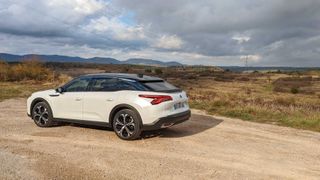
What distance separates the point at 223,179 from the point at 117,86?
4099 millimetres

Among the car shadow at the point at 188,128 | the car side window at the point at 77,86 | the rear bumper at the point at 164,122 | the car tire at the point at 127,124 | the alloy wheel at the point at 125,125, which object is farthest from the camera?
the car side window at the point at 77,86

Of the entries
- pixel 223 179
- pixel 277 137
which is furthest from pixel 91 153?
pixel 277 137

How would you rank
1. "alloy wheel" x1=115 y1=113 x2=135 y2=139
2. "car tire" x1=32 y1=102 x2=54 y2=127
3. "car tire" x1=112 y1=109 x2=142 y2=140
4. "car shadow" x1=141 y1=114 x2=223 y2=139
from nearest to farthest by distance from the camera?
1. "car tire" x1=112 y1=109 x2=142 y2=140
2. "alloy wheel" x1=115 y1=113 x2=135 y2=139
3. "car shadow" x1=141 y1=114 x2=223 y2=139
4. "car tire" x1=32 y1=102 x2=54 y2=127

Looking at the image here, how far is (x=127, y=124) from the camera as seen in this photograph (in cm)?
940

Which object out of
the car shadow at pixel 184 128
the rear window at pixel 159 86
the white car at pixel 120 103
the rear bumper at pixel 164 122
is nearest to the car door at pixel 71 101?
the white car at pixel 120 103

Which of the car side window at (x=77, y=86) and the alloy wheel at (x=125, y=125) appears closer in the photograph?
the alloy wheel at (x=125, y=125)

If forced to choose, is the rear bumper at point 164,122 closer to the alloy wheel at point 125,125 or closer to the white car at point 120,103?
the white car at point 120,103

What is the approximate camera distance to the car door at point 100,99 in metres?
9.68

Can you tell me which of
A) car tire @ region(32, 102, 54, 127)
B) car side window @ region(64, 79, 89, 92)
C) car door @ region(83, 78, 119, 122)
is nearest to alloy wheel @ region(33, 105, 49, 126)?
car tire @ region(32, 102, 54, 127)

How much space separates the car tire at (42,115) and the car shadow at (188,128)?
9.12 feet

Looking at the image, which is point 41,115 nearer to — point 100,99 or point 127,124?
point 100,99

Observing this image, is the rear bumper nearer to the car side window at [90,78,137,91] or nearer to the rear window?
the rear window

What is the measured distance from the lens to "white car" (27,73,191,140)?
30.1 feet

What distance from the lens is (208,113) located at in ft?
49.0
